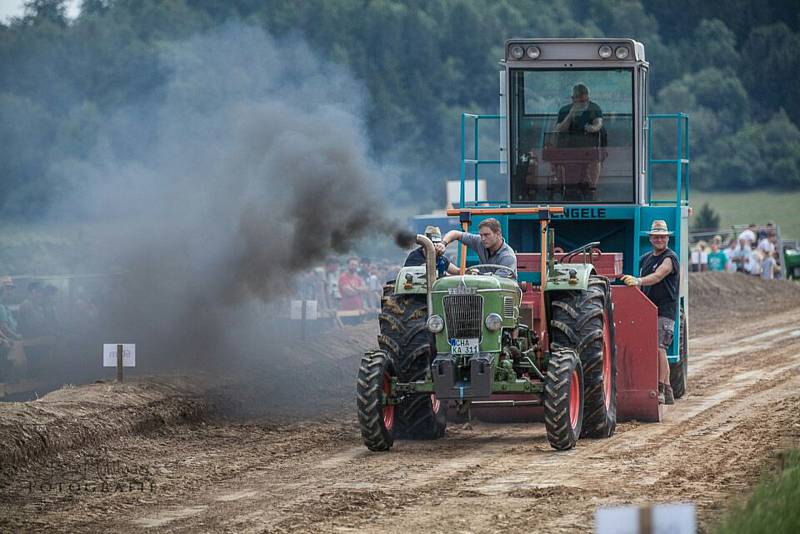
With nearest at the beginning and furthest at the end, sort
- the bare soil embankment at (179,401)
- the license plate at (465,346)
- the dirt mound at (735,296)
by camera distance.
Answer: the license plate at (465,346) < the bare soil embankment at (179,401) < the dirt mound at (735,296)

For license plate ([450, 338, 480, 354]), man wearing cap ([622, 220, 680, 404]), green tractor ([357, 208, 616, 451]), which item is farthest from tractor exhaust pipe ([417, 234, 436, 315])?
man wearing cap ([622, 220, 680, 404])

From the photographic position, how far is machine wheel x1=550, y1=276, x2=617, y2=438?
1151 cm

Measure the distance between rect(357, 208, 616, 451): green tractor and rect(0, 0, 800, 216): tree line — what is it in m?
25.7

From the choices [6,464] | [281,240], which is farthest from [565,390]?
[281,240]

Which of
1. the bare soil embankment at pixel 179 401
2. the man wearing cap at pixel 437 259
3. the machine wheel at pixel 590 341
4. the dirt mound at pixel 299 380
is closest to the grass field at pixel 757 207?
the dirt mound at pixel 299 380

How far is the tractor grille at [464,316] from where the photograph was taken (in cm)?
1083

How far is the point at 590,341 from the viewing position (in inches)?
454

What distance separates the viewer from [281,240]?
2020cm

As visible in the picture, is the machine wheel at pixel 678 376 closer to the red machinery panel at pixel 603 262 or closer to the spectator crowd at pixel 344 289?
the red machinery panel at pixel 603 262

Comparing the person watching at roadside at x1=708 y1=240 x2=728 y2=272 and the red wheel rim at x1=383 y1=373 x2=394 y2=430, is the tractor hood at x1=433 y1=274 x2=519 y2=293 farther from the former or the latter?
the person watching at roadside at x1=708 y1=240 x2=728 y2=272

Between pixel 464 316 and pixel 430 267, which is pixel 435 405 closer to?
pixel 464 316

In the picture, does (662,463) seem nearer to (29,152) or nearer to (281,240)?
(281,240)

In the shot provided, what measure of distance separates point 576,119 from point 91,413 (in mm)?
6545

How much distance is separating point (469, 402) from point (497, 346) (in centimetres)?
53
